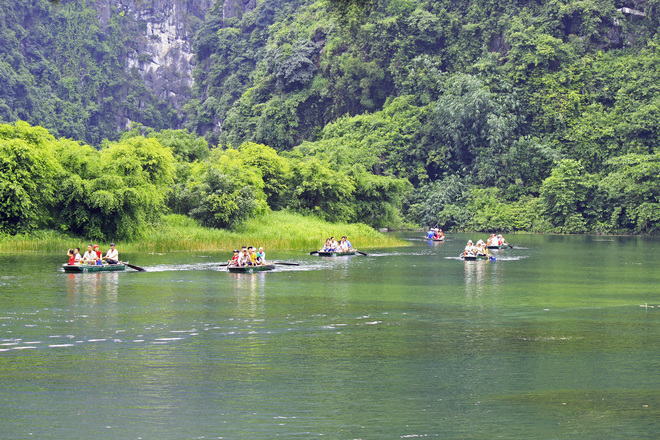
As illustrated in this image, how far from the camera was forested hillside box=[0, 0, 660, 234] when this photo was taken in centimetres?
7750

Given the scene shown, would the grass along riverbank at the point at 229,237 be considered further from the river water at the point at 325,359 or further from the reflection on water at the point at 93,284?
the river water at the point at 325,359

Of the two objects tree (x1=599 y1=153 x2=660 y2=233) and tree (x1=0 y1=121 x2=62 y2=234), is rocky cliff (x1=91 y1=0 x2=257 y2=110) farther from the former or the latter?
tree (x1=0 y1=121 x2=62 y2=234)

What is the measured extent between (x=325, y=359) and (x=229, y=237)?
1558 inches

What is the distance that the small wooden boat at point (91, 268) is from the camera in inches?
1492

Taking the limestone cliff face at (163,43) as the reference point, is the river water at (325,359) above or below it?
below

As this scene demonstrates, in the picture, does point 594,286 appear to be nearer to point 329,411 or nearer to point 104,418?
point 329,411

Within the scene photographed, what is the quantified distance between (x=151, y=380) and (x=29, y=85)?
130436mm

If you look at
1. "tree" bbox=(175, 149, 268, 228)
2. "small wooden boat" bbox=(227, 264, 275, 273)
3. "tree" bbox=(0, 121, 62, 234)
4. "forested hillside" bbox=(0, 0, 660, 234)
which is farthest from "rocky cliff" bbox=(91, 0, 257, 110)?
"small wooden boat" bbox=(227, 264, 275, 273)

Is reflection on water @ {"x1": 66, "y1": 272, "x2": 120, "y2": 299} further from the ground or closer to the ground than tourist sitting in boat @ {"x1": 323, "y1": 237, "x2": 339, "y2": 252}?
closer to the ground

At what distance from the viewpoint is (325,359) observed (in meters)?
18.3

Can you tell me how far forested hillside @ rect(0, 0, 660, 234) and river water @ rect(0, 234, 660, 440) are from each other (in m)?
36.2

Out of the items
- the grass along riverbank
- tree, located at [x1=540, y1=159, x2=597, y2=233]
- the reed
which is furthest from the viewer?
tree, located at [x1=540, y1=159, x2=597, y2=233]

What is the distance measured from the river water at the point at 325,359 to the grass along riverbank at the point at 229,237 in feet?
43.2

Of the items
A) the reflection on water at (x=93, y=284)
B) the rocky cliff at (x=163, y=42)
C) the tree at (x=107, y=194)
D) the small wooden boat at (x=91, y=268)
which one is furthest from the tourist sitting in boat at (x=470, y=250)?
the rocky cliff at (x=163, y=42)
